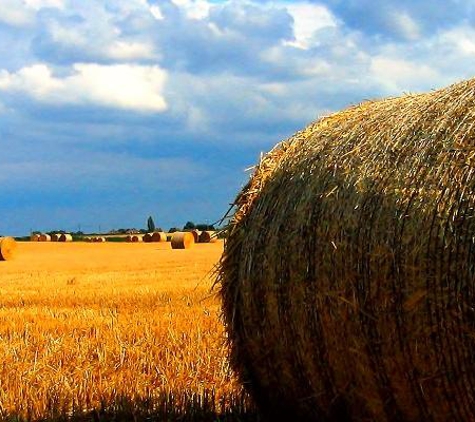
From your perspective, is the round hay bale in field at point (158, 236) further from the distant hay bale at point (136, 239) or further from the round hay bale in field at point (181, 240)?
the round hay bale in field at point (181, 240)

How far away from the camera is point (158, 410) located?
18.6 ft

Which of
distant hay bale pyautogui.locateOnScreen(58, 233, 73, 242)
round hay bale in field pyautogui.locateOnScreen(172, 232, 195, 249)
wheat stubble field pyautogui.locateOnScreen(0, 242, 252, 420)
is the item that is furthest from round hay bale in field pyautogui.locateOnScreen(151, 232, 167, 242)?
wheat stubble field pyautogui.locateOnScreen(0, 242, 252, 420)

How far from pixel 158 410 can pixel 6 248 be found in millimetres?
25121

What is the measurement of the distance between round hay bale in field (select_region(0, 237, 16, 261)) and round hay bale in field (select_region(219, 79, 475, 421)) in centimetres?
2516

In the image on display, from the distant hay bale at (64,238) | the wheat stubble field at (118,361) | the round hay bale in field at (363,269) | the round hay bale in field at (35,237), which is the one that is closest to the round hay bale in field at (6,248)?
the distant hay bale at (64,238)

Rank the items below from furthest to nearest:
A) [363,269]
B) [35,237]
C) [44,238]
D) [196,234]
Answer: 1. [35,237]
2. [44,238]
3. [196,234]
4. [363,269]

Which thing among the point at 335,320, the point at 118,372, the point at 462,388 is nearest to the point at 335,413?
the point at 335,320

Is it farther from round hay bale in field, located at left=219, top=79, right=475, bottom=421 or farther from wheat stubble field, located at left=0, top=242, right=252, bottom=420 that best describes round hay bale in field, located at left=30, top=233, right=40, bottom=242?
round hay bale in field, located at left=219, top=79, right=475, bottom=421

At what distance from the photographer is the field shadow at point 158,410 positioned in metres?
5.55

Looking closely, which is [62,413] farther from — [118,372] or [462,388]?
[462,388]

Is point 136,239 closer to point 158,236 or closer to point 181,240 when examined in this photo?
point 158,236

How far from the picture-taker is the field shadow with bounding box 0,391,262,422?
218 inches

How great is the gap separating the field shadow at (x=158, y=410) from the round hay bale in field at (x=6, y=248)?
24.5 m

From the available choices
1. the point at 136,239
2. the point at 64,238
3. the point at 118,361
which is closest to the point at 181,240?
the point at 136,239
